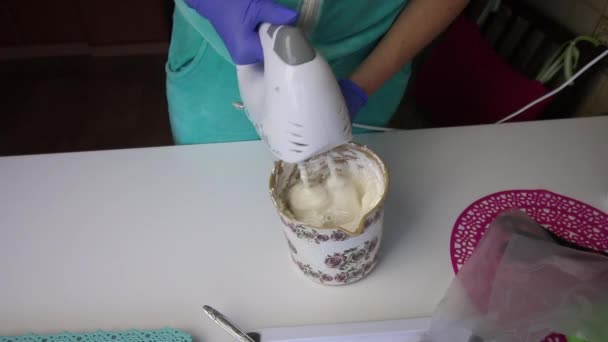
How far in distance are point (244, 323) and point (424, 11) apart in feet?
1.21

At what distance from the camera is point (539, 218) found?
19.2 inches

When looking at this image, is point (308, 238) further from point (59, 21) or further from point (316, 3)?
point (59, 21)

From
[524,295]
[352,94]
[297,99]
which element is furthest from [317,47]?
[524,295]

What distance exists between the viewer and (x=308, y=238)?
1.26 feet

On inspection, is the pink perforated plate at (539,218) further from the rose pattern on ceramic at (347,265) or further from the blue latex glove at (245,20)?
the blue latex glove at (245,20)

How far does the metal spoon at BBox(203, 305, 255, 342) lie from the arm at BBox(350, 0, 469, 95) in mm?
272

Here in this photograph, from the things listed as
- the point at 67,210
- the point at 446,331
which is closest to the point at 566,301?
the point at 446,331

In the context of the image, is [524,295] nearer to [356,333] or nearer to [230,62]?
[356,333]

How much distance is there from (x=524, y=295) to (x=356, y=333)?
14 centimetres

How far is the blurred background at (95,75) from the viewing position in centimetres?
117

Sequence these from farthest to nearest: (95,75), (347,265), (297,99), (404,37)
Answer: (95,75) < (404,37) < (347,265) < (297,99)

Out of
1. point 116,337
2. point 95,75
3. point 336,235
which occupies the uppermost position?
point 336,235

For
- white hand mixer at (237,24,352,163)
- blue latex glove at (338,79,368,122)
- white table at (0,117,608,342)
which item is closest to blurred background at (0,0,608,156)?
white table at (0,117,608,342)

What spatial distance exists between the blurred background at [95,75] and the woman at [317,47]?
54cm
